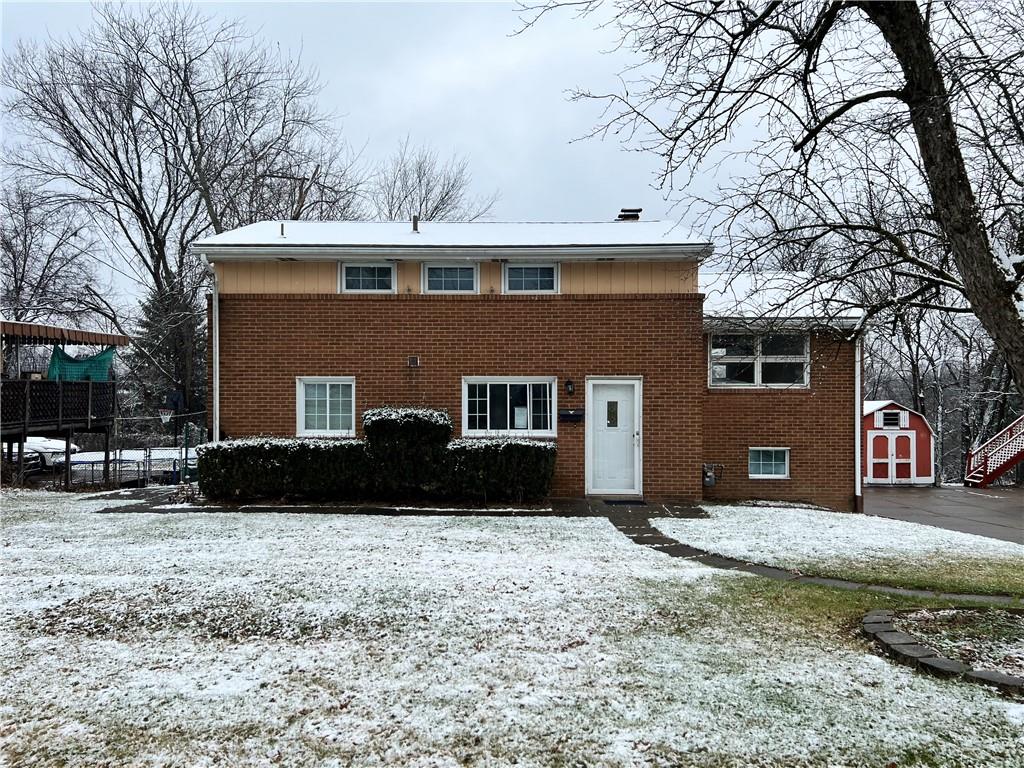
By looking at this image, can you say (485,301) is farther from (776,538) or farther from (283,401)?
(776,538)

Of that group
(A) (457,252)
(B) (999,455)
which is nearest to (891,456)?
(B) (999,455)

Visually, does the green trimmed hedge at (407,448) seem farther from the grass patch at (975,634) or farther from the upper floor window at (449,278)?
the grass patch at (975,634)

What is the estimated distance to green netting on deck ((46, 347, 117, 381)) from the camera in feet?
57.9

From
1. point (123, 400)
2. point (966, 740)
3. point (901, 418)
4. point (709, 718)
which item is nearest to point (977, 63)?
point (966, 740)

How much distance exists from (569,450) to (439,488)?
8.19 feet

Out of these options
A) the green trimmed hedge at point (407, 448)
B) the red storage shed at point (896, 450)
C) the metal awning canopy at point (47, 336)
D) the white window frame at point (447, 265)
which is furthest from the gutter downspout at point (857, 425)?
the metal awning canopy at point (47, 336)

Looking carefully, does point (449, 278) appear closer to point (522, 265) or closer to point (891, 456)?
point (522, 265)

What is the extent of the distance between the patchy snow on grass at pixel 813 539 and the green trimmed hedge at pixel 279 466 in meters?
4.97

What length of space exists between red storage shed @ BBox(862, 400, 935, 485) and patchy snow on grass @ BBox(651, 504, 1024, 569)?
14840 mm

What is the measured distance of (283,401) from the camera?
40.2 ft

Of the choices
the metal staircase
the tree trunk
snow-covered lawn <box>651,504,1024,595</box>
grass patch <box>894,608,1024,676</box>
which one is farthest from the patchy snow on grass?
the metal staircase

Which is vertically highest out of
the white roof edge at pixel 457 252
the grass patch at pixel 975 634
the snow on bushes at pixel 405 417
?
the white roof edge at pixel 457 252

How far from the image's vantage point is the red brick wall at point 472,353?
1222cm

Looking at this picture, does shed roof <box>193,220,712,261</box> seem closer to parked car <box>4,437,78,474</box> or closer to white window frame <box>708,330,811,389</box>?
white window frame <box>708,330,811,389</box>
